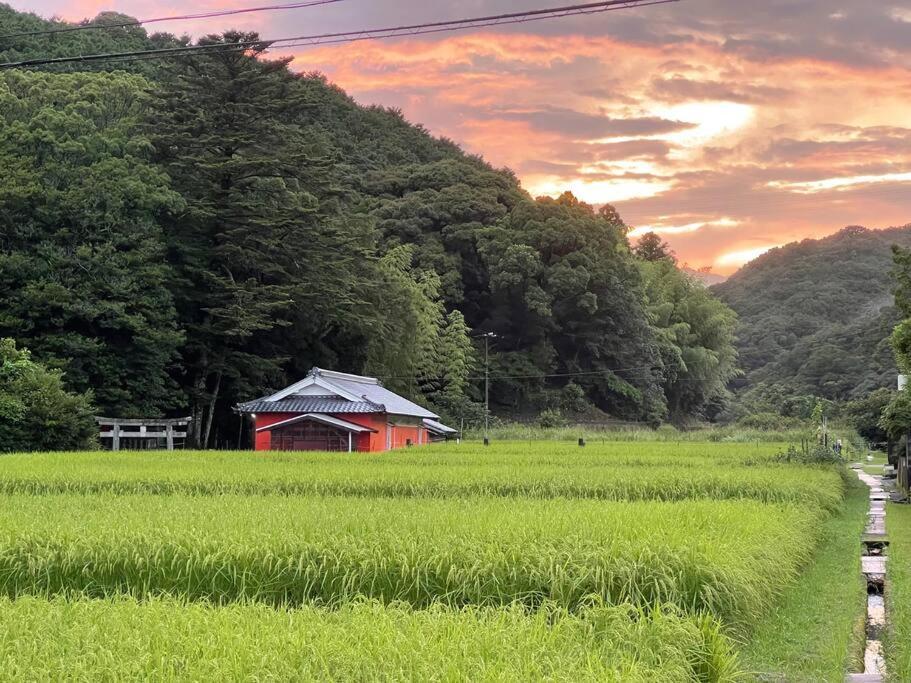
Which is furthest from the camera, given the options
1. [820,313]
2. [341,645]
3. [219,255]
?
[820,313]

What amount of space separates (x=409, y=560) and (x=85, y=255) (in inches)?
1204

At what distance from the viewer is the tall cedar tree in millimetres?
40781

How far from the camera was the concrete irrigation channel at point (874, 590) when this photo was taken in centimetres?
786

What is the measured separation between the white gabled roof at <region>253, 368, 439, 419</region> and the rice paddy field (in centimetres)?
1886

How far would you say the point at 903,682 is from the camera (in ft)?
24.3

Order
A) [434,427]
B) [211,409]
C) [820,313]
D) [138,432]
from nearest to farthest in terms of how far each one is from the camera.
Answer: [138,432] → [211,409] → [434,427] → [820,313]

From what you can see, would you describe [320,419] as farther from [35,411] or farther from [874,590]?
[874,590]

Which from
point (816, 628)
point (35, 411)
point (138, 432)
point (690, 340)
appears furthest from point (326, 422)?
point (690, 340)

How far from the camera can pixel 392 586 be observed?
851cm

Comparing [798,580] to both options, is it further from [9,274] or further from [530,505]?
[9,274]

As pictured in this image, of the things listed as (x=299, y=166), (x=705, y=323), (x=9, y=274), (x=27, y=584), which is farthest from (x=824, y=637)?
(x=705, y=323)

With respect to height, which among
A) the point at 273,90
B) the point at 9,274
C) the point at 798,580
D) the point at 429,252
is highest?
the point at 273,90

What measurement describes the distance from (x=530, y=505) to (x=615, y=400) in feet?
194

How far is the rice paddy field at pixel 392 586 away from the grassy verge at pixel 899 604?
1.08 meters
